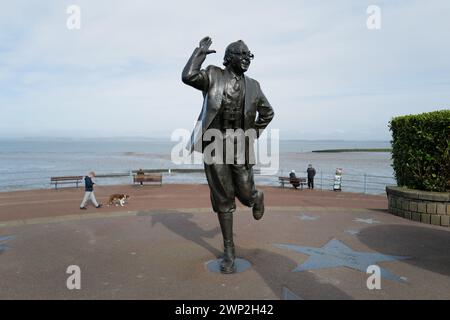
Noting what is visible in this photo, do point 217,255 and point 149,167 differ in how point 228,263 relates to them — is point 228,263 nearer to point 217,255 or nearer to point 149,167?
point 217,255

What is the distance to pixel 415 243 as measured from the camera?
5926mm

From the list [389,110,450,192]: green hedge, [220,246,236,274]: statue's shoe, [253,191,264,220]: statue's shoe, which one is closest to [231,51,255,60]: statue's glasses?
[253,191,264,220]: statue's shoe

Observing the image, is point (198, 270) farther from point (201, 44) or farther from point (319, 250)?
point (201, 44)

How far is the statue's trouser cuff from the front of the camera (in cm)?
448

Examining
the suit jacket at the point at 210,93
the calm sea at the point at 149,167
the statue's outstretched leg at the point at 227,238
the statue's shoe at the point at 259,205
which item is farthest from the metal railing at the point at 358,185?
the statue's outstretched leg at the point at 227,238

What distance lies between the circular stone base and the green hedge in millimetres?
5499

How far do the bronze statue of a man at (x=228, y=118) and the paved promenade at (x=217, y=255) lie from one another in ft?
2.27

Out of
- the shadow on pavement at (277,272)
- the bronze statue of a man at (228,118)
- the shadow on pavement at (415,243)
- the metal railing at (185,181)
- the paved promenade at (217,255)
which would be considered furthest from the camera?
the metal railing at (185,181)

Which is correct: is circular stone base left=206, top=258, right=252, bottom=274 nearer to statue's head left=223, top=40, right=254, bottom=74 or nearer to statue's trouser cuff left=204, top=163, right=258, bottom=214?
statue's trouser cuff left=204, top=163, right=258, bottom=214

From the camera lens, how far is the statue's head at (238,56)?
14.7 ft

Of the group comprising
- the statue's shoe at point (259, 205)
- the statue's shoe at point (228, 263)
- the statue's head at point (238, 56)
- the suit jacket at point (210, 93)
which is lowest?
the statue's shoe at point (228, 263)

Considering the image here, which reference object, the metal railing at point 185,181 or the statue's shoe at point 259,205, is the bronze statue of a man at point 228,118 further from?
the metal railing at point 185,181

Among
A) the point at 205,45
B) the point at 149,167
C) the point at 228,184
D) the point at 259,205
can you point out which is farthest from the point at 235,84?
the point at 149,167
